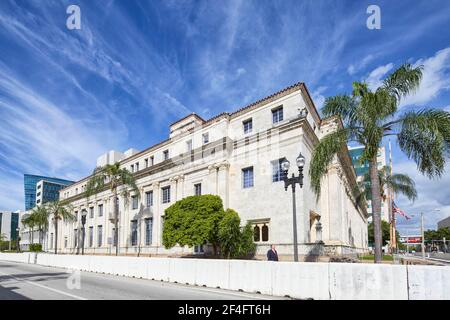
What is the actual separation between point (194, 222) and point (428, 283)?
56.2 feet

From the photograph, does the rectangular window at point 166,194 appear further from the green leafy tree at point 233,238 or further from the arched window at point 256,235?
the green leafy tree at point 233,238

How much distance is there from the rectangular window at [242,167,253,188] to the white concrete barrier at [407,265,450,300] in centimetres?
1948

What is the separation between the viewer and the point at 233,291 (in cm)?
1196

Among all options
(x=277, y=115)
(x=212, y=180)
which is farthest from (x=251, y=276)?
(x=277, y=115)

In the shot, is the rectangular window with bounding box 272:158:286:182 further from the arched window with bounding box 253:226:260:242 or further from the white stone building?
the arched window with bounding box 253:226:260:242

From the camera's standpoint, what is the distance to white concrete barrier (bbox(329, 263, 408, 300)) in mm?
8508

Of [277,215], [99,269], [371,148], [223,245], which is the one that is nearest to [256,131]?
[277,215]

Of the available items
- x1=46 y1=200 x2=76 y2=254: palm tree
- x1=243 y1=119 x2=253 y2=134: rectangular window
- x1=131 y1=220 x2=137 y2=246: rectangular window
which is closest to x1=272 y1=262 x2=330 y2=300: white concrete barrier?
x1=243 y1=119 x2=253 y2=134: rectangular window

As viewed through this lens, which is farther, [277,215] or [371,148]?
[277,215]

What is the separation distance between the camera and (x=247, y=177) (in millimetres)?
28266

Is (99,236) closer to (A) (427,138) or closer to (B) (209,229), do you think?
(B) (209,229)

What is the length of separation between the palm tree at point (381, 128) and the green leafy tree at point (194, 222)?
9.53 metres
